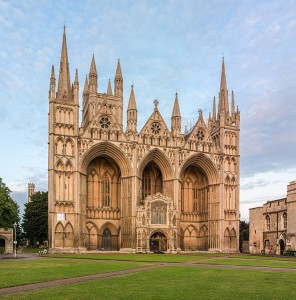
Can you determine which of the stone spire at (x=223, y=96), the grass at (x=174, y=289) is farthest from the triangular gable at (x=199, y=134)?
the grass at (x=174, y=289)

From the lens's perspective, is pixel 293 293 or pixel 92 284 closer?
pixel 293 293

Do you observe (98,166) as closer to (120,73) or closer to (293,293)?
(120,73)

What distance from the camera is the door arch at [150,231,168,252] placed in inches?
2506

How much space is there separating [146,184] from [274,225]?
2111 centimetres

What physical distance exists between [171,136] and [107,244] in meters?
19.7

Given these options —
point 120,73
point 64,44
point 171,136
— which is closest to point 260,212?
point 171,136

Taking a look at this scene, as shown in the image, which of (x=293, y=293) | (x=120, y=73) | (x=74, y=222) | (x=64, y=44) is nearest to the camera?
(x=293, y=293)

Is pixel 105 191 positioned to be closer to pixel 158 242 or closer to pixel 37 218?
pixel 158 242

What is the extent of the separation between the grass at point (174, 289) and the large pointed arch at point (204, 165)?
47.7 m

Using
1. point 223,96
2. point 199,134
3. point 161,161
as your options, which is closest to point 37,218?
point 161,161

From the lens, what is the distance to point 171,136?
67.0m

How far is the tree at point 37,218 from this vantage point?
84.3m

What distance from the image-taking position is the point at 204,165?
229ft

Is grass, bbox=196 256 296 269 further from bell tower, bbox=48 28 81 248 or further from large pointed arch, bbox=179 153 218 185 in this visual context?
large pointed arch, bbox=179 153 218 185
